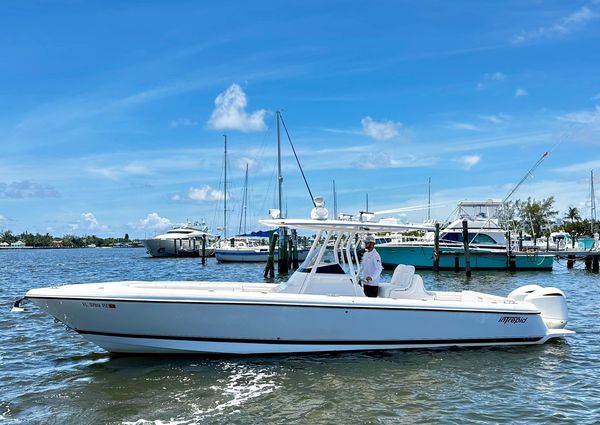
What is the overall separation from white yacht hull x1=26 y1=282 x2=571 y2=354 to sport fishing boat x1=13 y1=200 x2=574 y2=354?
18 millimetres

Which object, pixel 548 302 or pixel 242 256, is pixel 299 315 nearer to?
pixel 548 302

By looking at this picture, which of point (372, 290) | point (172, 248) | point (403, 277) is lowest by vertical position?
point (372, 290)

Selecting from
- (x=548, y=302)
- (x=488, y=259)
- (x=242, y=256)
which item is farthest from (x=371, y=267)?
(x=242, y=256)

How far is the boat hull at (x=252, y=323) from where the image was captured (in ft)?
32.4

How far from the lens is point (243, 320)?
9.99 meters

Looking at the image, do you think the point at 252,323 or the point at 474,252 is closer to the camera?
the point at 252,323

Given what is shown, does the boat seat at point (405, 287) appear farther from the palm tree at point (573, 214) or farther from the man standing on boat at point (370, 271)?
the palm tree at point (573, 214)

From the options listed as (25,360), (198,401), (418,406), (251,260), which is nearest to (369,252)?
(418,406)

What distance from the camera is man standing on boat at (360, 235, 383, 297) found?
11445 mm

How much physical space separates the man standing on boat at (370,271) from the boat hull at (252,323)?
0.99 m

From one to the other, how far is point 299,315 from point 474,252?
27.3 m

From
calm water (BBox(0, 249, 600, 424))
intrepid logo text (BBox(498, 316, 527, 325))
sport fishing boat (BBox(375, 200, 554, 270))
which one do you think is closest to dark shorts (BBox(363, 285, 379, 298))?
calm water (BBox(0, 249, 600, 424))

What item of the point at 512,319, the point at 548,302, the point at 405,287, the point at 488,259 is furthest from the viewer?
the point at 488,259

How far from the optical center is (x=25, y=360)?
10820 mm
